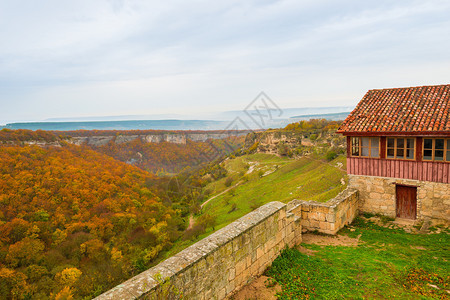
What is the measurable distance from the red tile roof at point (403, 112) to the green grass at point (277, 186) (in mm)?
8241

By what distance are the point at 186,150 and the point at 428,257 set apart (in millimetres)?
84064

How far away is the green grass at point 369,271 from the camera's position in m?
6.29

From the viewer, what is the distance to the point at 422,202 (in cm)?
1191

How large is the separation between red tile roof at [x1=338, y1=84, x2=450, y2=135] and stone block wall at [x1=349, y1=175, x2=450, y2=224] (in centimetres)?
255

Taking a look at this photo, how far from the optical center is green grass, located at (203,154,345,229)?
86.6 feet

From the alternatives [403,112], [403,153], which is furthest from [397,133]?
[403,112]

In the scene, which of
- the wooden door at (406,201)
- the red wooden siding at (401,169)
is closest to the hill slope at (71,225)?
the red wooden siding at (401,169)

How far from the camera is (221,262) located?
5.57 metres

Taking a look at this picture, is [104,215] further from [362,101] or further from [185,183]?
[362,101]

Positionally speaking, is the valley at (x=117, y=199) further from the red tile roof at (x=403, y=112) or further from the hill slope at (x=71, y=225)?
the red tile roof at (x=403, y=112)

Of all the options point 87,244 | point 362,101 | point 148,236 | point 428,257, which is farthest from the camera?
point 148,236

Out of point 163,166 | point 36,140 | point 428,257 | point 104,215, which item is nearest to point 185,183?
point 104,215

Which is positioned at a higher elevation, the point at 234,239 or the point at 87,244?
the point at 234,239

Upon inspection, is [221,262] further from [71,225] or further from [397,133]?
[71,225]
